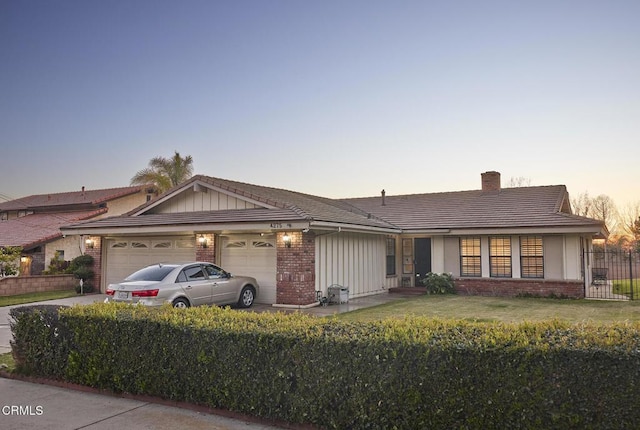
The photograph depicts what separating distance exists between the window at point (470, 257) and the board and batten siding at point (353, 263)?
3.16 metres

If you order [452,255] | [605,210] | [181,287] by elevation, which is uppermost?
[605,210]

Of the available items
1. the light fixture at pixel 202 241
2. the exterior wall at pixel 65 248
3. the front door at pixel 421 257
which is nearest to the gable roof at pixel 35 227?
the exterior wall at pixel 65 248

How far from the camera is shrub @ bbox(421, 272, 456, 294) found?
736 inches

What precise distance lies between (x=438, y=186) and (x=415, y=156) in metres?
8.62

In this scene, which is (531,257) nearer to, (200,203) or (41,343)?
(200,203)

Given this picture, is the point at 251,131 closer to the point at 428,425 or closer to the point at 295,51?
the point at 295,51

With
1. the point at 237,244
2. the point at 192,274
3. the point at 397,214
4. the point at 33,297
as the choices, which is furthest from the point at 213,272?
the point at 397,214

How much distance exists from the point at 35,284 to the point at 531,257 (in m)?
20.4

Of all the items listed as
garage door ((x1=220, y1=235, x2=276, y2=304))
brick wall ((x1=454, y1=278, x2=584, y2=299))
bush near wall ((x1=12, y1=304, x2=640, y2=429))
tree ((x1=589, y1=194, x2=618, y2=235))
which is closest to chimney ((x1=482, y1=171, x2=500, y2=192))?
brick wall ((x1=454, y1=278, x2=584, y2=299))

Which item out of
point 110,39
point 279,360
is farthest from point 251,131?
point 279,360

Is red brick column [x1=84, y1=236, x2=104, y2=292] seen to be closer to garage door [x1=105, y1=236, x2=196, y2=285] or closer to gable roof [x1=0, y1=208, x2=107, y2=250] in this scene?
garage door [x1=105, y1=236, x2=196, y2=285]

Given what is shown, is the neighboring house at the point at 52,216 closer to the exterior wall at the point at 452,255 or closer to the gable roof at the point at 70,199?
the gable roof at the point at 70,199

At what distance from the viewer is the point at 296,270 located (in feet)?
48.2

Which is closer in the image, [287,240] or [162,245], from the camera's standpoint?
[287,240]
